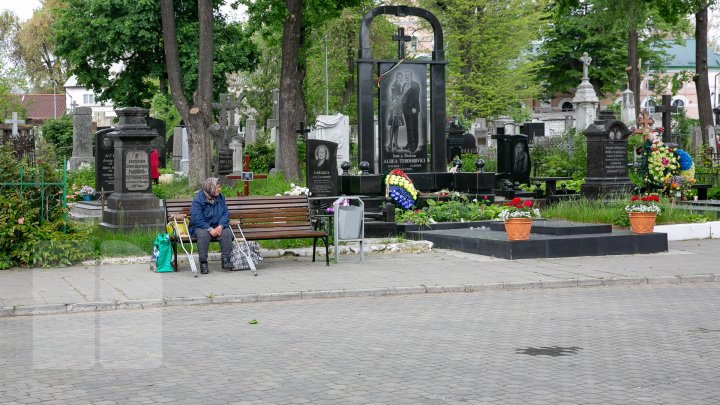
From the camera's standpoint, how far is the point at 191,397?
7.03 m

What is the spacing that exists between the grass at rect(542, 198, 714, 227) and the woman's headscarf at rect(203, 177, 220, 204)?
824 cm

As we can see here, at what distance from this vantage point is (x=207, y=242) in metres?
13.9

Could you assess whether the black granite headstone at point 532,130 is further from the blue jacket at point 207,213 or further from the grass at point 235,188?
the blue jacket at point 207,213

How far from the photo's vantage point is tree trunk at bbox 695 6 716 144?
115 ft

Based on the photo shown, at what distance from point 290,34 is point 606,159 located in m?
9.82

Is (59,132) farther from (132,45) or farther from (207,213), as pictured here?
(207,213)

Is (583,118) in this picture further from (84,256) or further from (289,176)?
(84,256)

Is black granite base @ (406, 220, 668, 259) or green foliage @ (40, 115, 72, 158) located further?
green foliage @ (40, 115, 72, 158)

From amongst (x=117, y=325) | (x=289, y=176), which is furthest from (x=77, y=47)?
(x=117, y=325)

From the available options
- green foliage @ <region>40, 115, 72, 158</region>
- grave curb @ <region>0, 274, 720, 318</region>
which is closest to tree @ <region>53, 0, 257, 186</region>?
green foliage @ <region>40, 115, 72, 158</region>

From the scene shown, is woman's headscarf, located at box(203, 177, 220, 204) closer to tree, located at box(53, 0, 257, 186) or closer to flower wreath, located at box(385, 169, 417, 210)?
flower wreath, located at box(385, 169, 417, 210)

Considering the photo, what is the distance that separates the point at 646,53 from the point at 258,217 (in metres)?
62.9

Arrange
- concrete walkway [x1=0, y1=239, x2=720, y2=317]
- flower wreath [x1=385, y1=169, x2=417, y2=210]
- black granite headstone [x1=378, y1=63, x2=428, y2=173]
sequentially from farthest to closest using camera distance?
black granite headstone [x1=378, y1=63, x2=428, y2=173]
flower wreath [x1=385, y1=169, x2=417, y2=210]
concrete walkway [x1=0, y1=239, x2=720, y2=317]

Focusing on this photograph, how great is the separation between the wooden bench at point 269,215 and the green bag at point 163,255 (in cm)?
63
